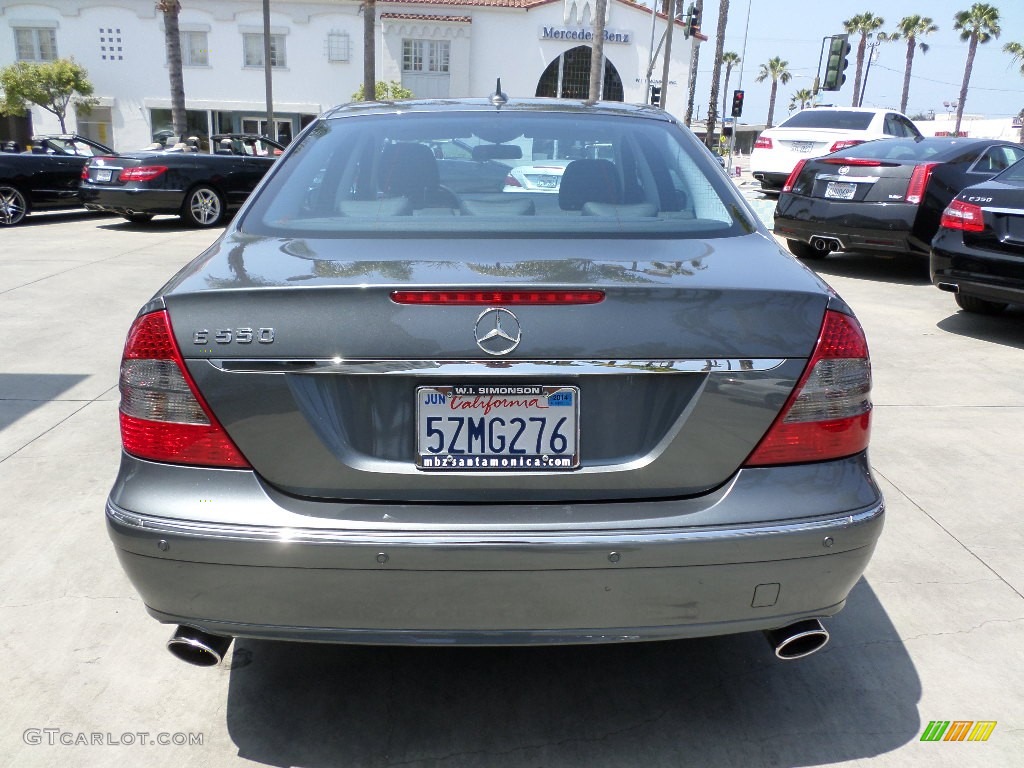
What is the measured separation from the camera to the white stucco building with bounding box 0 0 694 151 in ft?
140

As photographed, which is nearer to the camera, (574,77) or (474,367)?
(474,367)

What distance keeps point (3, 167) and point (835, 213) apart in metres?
11.3

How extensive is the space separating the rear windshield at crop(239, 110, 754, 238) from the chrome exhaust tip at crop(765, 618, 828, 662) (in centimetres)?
105

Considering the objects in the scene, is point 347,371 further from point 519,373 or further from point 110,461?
point 110,461

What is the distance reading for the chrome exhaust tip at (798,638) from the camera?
2283mm

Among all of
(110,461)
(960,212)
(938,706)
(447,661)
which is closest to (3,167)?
(110,461)

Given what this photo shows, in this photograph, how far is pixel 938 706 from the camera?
2.67 metres

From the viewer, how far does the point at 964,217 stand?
7055mm

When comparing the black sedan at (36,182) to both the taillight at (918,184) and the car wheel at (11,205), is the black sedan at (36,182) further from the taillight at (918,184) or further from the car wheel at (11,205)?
the taillight at (918,184)

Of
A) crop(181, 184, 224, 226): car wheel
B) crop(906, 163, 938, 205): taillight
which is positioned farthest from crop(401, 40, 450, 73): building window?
crop(906, 163, 938, 205): taillight

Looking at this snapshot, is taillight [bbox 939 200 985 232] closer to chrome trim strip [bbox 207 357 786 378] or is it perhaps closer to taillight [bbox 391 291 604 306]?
chrome trim strip [bbox 207 357 786 378]

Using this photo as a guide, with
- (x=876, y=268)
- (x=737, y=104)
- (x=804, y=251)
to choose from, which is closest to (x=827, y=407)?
(x=876, y=268)

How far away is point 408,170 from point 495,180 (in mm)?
275

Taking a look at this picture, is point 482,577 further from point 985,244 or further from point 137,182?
point 137,182
